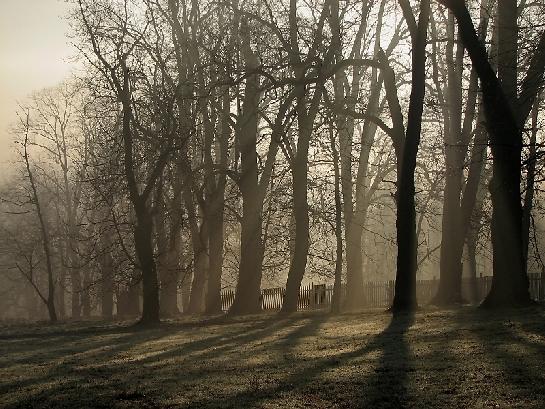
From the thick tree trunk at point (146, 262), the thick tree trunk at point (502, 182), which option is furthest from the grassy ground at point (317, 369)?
the thick tree trunk at point (146, 262)

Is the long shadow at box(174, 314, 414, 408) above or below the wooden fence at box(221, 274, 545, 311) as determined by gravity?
below

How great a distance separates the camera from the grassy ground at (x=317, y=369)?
24.8ft

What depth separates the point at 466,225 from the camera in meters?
24.6

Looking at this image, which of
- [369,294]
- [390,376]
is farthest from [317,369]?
[369,294]

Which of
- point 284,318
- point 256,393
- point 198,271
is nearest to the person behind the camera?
point 256,393

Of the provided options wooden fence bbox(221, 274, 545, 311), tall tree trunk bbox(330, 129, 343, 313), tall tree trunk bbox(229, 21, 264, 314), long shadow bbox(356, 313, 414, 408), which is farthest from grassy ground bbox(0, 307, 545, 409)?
wooden fence bbox(221, 274, 545, 311)

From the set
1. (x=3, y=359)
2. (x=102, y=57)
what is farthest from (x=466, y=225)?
(x=3, y=359)

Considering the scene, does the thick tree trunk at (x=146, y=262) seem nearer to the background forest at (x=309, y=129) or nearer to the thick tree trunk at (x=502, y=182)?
the background forest at (x=309, y=129)

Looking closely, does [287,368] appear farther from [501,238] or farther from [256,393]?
[501,238]

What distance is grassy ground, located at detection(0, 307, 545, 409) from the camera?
7.55 m

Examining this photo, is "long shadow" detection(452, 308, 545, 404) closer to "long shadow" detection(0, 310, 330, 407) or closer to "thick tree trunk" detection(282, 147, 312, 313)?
"long shadow" detection(0, 310, 330, 407)

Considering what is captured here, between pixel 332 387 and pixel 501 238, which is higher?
pixel 501 238

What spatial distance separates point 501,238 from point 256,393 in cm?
844

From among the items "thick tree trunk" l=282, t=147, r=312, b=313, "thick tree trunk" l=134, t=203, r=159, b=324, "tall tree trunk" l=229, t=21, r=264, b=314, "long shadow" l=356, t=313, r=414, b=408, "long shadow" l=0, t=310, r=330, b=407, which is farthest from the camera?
"tall tree trunk" l=229, t=21, r=264, b=314
